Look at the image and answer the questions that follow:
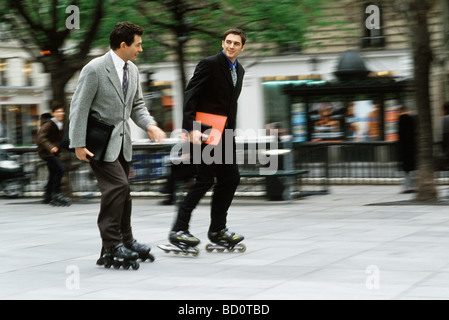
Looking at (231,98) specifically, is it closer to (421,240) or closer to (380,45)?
(421,240)

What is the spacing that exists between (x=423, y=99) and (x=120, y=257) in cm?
727

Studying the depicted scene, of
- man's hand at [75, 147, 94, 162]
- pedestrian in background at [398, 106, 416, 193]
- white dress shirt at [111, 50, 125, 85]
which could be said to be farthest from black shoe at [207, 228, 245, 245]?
pedestrian in background at [398, 106, 416, 193]

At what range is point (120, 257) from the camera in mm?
6453

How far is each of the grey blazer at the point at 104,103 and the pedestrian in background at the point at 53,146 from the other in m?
7.34

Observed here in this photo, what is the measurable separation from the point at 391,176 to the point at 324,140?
3.54 m

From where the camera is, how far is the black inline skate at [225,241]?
7293 mm

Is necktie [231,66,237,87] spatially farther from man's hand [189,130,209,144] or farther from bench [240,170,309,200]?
bench [240,170,309,200]

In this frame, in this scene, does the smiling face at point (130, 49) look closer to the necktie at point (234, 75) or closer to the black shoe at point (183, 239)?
the necktie at point (234, 75)

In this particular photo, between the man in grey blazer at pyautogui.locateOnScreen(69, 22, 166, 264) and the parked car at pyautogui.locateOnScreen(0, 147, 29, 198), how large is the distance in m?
10.2

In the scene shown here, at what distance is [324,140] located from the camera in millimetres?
21281

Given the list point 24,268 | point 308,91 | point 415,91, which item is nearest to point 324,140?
point 308,91

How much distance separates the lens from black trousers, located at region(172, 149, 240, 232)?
7.09m

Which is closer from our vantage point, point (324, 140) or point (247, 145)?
point (247, 145)

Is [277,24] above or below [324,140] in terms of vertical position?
above
